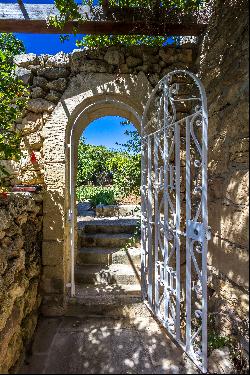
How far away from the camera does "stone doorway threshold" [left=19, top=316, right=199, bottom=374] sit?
2.08 metres

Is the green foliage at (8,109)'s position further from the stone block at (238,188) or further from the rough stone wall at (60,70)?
the stone block at (238,188)

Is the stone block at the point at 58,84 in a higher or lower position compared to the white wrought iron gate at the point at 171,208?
higher

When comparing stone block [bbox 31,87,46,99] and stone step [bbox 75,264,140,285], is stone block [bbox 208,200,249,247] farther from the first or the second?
stone block [bbox 31,87,46,99]

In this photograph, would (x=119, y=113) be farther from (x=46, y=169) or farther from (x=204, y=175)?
(x=204, y=175)

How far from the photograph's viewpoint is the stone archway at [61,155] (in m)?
3.41

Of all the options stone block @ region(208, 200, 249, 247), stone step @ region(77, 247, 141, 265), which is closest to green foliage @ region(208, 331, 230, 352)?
stone block @ region(208, 200, 249, 247)

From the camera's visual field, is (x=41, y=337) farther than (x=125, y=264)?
No

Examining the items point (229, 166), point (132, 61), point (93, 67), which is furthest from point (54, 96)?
point (229, 166)

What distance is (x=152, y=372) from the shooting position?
6.57ft

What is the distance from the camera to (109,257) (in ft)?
14.6

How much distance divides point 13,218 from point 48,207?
2.54 ft

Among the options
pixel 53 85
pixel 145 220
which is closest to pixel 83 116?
pixel 53 85

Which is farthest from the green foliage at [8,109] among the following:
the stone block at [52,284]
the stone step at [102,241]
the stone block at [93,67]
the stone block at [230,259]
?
the stone step at [102,241]

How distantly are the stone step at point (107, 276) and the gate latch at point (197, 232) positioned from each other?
6.90 ft
